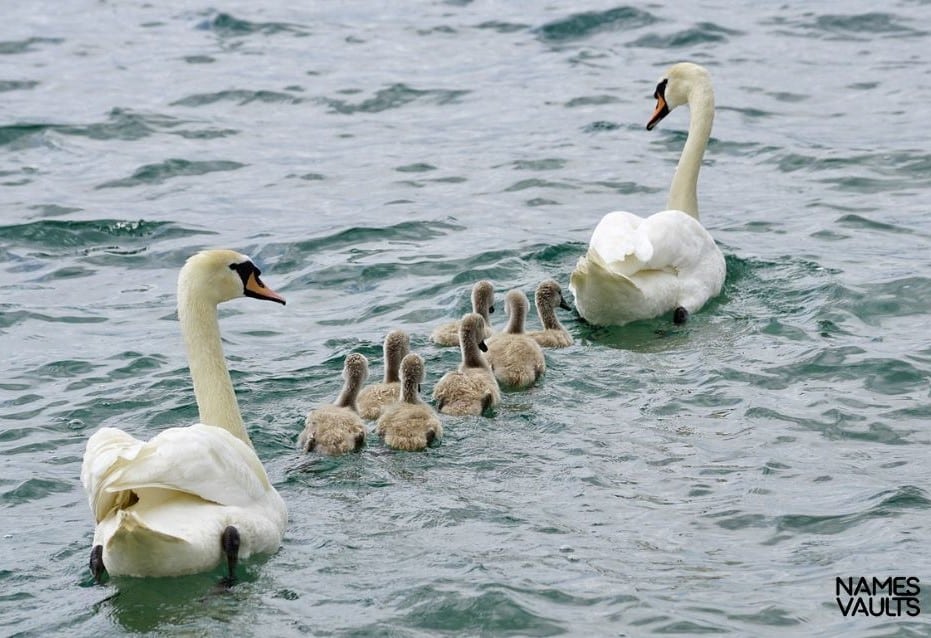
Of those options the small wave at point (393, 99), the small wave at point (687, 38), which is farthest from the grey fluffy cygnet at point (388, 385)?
the small wave at point (687, 38)

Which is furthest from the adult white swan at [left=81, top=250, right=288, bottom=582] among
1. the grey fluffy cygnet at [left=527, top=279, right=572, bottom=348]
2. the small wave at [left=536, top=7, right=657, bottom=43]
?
the small wave at [left=536, top=7, right=657, bottom=43]

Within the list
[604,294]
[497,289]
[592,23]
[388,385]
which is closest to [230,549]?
[388,385]

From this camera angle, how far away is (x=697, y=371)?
36.7ft

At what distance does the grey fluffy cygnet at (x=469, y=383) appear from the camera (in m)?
10.4

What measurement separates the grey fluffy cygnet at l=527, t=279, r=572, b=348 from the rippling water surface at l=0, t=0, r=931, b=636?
0.52ft

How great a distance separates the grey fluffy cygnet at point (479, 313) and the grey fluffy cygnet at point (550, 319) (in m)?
0.35

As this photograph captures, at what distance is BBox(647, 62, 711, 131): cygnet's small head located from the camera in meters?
14.6

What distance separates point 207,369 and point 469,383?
6.44 feet

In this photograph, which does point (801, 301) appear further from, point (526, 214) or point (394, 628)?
point (394, 628)

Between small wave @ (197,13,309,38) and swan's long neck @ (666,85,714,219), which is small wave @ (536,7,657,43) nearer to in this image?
small wave @ (197,13,309,38)

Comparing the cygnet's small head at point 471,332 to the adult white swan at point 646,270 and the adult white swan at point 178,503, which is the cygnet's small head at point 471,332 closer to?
the adult white swan at point 646,270

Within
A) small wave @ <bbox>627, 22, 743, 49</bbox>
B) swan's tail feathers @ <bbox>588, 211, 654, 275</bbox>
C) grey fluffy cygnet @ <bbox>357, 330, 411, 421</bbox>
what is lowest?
grey fluffy cygnet @ <bbox>357, 330, 411, 421</bbox>

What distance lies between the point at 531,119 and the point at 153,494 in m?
12.0

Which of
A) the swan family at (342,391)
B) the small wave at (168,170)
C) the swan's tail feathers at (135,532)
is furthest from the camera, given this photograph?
the small wave at (168,170)
